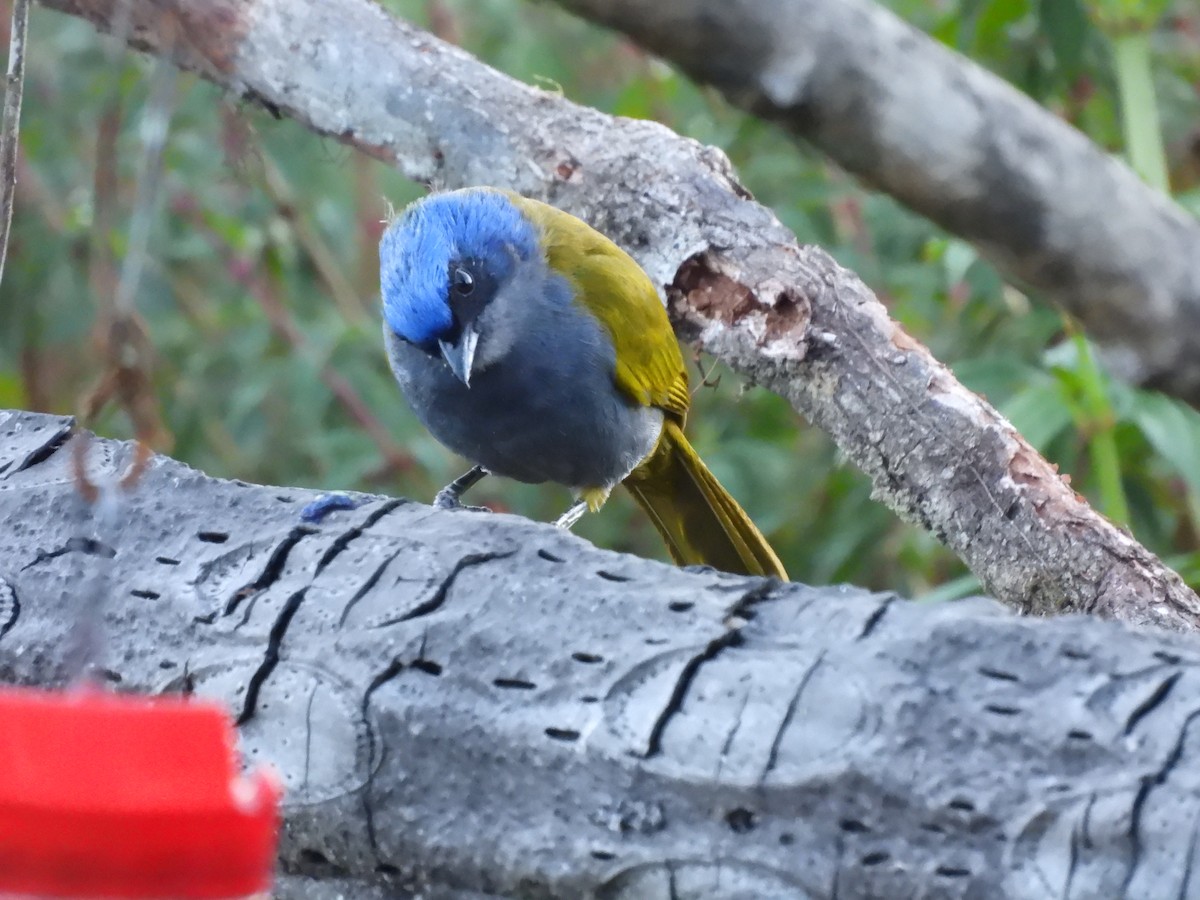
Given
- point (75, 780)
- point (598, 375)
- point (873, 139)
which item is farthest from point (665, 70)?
point (75, 780)

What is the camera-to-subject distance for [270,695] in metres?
1.53

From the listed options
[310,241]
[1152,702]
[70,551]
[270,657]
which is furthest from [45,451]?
[310,241]

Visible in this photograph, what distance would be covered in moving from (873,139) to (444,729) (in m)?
1.00

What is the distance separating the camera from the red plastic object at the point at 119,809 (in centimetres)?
80

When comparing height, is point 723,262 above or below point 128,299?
below

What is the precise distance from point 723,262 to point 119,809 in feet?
5.82

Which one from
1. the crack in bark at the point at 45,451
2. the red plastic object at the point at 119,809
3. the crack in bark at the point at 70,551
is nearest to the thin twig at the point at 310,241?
the crack in bark at the point at 45,451

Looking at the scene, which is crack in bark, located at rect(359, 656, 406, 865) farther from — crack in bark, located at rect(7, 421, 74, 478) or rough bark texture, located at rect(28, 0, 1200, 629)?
rough bark texture, located at rect(28, 0, 1200, 629)

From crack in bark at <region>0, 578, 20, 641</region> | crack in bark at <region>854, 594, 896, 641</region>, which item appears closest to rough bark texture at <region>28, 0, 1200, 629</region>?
crack in bark at <region>854, 594, 896, 641</region>

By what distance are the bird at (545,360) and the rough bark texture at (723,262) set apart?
0.16 meters

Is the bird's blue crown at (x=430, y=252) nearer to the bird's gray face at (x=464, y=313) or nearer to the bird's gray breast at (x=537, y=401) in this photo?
the bird's gray face at (x=464, y=313)

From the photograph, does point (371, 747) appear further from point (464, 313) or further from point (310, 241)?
point (310, 241)

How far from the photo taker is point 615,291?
293 centimetres

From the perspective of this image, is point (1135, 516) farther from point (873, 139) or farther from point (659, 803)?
point (659, 803)
